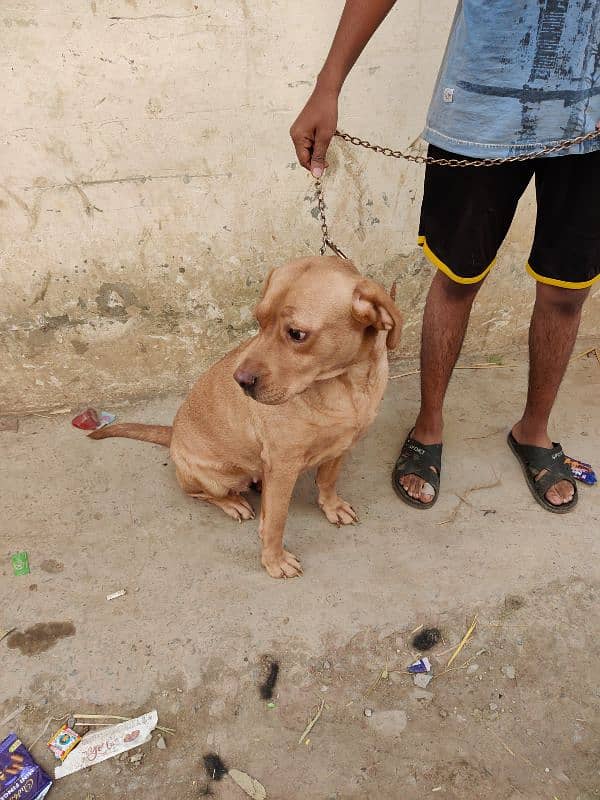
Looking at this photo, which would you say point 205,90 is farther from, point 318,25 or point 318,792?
point 318,792

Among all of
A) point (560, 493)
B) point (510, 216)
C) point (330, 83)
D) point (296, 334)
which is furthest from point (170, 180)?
point (560, 493)

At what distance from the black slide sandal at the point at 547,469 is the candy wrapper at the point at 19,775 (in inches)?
90.0

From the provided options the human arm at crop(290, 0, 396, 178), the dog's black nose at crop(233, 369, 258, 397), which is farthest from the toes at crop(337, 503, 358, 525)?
the human arm at crop(290, 0, 396, 178)

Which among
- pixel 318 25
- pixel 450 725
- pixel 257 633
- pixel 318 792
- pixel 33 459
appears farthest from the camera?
pixel 33 459

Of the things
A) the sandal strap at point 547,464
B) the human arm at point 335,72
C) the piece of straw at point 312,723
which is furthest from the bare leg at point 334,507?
the human arm at point 335,72

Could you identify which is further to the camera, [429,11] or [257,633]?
[429,11]

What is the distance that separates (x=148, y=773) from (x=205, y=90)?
9.00 ft

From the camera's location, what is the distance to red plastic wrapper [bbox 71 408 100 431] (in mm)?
3154

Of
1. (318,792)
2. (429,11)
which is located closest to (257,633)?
(318,792)

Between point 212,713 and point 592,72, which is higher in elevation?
point 592,72

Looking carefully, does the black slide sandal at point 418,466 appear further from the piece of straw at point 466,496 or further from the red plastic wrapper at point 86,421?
the red plastic wrapper at point 86,421

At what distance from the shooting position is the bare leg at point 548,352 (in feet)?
7.98

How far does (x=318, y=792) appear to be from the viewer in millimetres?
1786

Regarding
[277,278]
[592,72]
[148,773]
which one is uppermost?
[592,72]
